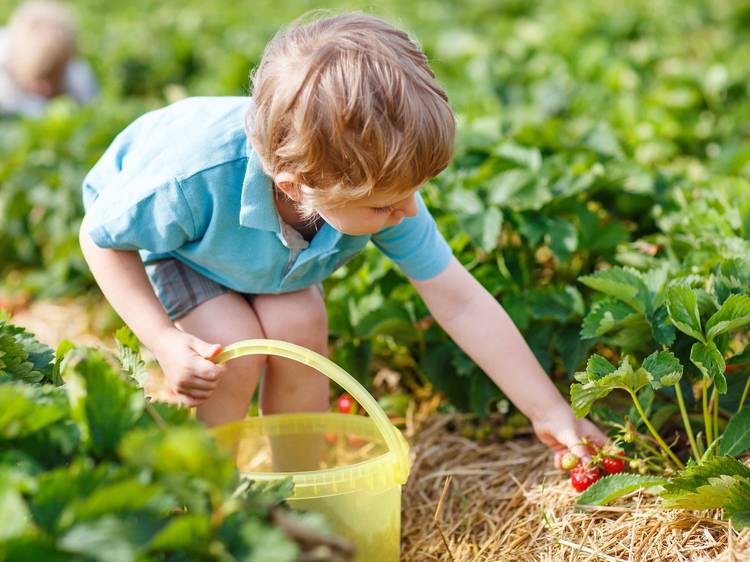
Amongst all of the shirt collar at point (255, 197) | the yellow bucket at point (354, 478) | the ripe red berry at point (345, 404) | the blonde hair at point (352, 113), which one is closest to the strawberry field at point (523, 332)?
the ripe red berry at point (345, 404)

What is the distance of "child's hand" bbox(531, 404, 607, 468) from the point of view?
2.26 meters

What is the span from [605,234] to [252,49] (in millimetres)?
3238

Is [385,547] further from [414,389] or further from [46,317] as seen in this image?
[46,317]

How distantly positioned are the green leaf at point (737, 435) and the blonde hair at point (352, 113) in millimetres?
905

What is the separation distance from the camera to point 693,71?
466 centimetres

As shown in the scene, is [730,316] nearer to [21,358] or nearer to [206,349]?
[206,349]

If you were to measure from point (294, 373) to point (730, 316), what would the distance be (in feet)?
3.40

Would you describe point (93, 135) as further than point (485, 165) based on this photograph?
Yes

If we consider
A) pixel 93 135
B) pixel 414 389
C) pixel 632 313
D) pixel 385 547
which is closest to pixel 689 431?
pixel 632 313

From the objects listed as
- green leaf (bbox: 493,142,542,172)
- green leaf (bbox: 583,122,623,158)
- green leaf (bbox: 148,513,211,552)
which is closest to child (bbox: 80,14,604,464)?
green leaf (bbox: 148,513,211,552)

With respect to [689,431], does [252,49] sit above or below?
above

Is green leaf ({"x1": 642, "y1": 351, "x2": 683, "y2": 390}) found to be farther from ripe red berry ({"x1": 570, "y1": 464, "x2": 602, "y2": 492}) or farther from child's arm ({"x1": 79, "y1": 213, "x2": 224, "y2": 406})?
child's arm ({"x1": 79, "y1": 213, "x2": 224, "y2": 406})

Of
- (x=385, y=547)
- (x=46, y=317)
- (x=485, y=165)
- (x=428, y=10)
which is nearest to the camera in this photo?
(x=385, y=547)

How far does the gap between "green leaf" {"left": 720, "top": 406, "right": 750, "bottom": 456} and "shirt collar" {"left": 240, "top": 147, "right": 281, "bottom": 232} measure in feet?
3.68
